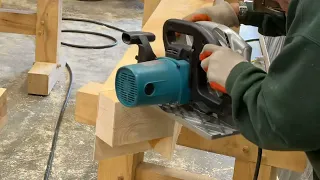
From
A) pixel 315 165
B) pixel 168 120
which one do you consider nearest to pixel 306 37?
pixel 315 165

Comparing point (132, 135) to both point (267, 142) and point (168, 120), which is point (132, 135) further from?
point (267, 142)

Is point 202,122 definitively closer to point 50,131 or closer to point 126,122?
point 126,122

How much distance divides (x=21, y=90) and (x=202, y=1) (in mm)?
1527

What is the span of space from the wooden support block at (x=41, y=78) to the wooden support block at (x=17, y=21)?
21 centimetres

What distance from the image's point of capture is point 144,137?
105 centimetres

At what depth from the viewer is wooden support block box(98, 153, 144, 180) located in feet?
4.57

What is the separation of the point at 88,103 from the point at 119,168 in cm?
36

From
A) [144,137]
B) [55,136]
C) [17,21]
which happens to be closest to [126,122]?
[144,137]

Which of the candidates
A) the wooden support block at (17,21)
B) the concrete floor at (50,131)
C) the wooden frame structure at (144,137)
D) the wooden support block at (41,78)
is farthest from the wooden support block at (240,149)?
the wooden support block at (17,21)

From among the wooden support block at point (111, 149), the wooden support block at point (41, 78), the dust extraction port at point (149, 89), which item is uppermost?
the dust extraction port at point (149, 89)

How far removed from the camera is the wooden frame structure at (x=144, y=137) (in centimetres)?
101

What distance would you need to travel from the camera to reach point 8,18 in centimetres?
269

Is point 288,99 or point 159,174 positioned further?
point 159,174

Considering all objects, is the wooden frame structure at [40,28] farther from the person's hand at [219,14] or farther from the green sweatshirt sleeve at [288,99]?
the green sweatshirt sleeve at [288,99]
